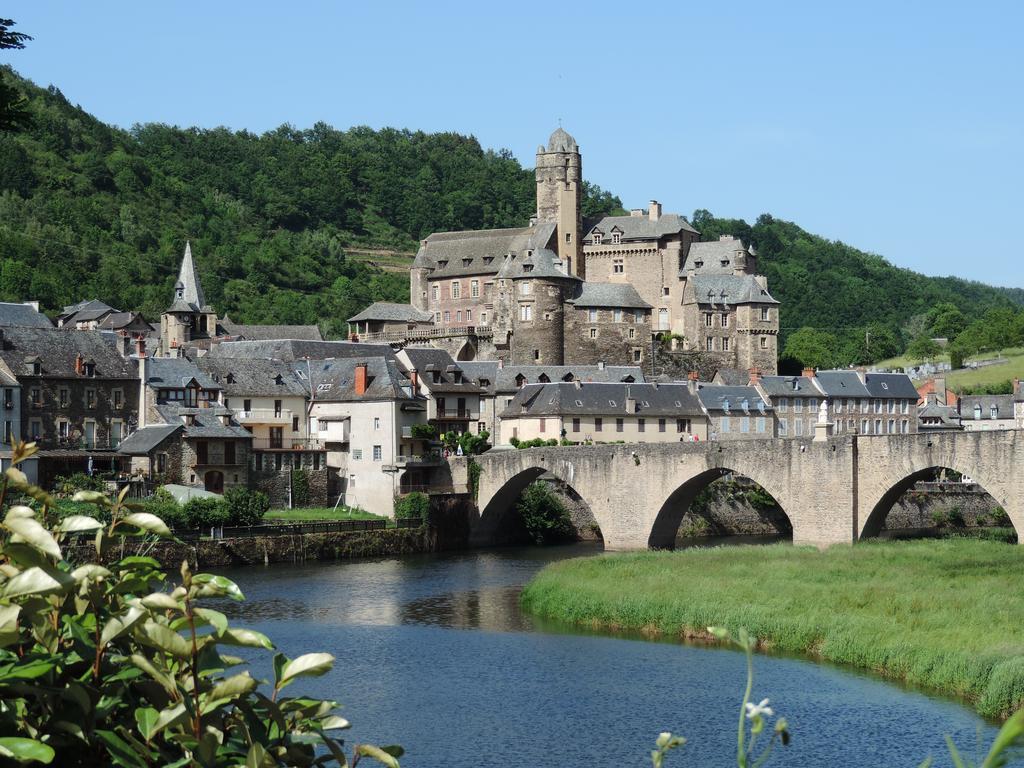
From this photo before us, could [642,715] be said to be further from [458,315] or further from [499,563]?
[458,315]

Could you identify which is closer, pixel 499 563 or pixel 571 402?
pixel 499 563

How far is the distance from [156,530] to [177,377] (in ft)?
206

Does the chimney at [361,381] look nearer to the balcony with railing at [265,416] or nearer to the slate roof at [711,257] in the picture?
the balcony with railing at [265,416]

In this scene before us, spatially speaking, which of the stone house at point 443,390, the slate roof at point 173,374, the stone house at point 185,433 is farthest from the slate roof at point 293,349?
the stone house at point 185,433

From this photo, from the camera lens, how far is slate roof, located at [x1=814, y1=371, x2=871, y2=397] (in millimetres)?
93625

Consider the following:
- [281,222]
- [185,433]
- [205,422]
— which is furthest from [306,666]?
[281,222]

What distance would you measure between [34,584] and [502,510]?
62870 mm

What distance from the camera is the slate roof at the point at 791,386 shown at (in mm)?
91188

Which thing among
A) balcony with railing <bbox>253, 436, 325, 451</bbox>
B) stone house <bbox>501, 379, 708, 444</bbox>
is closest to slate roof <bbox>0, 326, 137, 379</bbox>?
balcony with railing <bbox>253, 436, 325, 451</bbox>

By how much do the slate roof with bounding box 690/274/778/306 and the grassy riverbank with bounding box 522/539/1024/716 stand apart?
173 ft

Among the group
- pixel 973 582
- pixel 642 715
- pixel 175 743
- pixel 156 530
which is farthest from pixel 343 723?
pixel 973 582

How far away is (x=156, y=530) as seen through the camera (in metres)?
7.97

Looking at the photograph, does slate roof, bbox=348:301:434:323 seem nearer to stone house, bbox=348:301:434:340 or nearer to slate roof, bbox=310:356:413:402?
stone house, bbox=348:301:434:340

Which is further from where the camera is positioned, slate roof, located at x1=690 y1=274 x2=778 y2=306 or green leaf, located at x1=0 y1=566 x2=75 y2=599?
slate roof, located at x1=690 y1=274 x2=778 y2=306
